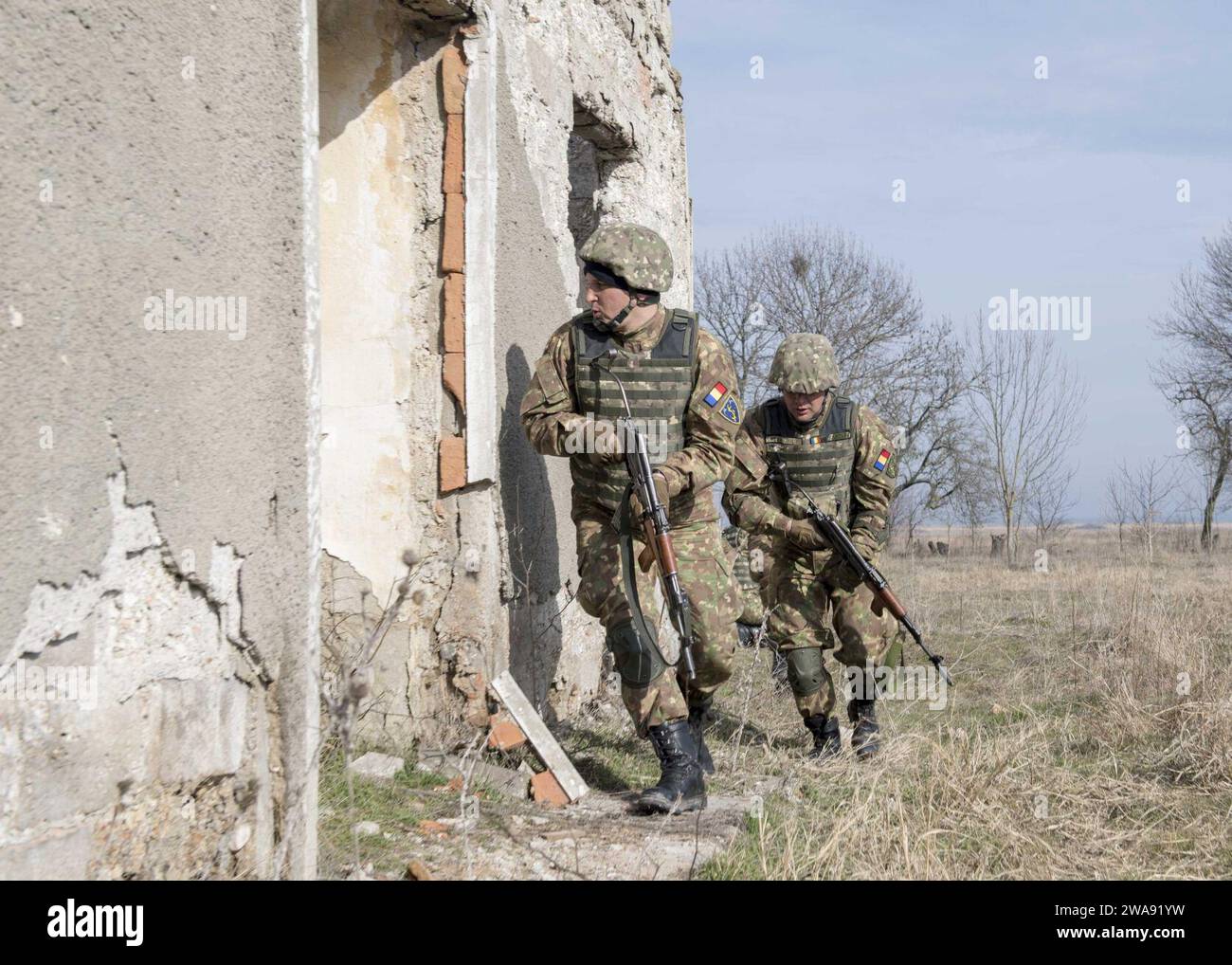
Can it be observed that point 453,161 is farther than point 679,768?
Yes

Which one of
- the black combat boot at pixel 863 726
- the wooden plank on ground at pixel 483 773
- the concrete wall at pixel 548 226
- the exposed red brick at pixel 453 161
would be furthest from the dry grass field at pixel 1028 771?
the exposed red brick at pixel 453 161

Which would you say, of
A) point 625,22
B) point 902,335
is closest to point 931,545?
point 902,335

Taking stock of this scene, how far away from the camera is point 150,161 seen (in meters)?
2.36

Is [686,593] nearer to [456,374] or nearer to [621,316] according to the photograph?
[621,316]

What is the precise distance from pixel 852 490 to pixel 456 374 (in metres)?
1.91

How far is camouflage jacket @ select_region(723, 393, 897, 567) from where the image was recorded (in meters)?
5.05

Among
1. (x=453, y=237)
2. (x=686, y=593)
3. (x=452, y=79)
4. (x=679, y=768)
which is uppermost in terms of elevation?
(x=452, y=79)

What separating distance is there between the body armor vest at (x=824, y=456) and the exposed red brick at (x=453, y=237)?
5.43 ft

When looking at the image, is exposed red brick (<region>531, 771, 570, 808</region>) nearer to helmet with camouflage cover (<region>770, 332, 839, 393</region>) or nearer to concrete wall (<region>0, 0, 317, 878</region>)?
concrete wall (<region>0, 0, 317, 878</region>)

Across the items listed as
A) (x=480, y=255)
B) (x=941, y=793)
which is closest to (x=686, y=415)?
(x=480, y=255)

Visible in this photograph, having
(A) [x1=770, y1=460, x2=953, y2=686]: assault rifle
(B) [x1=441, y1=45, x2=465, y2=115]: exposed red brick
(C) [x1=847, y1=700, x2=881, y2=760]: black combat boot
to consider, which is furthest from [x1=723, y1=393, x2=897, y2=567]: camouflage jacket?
(B) [x1=441, y1=45, x2=465, y2=115]: exposed red brick

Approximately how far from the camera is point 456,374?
4238mm

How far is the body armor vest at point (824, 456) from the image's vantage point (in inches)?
201
